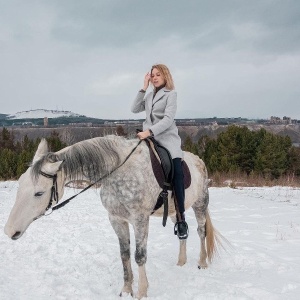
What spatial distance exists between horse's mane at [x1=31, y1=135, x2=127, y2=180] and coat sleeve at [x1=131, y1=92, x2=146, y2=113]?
0.79m

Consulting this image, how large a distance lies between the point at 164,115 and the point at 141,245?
1.75 meters

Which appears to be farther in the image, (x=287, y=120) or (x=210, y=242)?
(x=287, y=120)

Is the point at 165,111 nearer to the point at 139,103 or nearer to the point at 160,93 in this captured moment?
the point at 160,93

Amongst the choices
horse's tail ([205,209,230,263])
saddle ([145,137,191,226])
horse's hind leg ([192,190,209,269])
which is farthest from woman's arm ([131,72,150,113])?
horse's tail ([205,209,230,263])

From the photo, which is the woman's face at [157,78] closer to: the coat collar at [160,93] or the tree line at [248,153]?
the coat collar at [160,93]

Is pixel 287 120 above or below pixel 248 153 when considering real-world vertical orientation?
above

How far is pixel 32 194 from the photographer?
12.0 ft

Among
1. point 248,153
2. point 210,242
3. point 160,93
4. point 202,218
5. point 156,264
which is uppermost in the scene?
point 160,93

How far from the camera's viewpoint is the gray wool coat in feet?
15.1

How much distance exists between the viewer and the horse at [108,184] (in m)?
3.64

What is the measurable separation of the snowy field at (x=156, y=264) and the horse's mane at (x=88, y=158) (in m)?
1.73

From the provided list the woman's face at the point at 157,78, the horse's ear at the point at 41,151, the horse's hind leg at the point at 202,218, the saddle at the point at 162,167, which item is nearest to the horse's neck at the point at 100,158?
the horse's ear at the point at 41,151

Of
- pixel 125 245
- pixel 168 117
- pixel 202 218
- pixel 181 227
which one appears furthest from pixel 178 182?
pixel 202 218

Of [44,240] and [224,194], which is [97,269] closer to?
[44,240]
